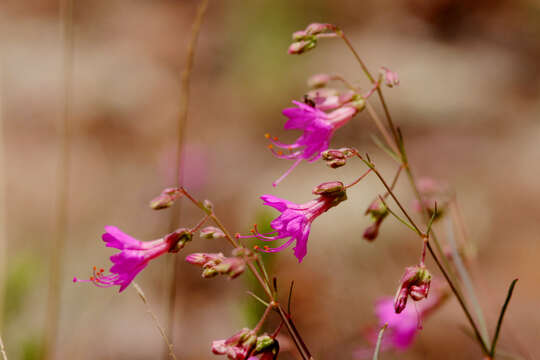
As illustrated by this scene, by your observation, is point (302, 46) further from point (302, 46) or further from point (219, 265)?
point (219, 265)

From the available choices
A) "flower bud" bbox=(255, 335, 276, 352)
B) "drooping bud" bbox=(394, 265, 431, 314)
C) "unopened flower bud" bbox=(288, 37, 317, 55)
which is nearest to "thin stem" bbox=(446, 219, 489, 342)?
"drooping bud" bbox=(394, 265, 431, 314)

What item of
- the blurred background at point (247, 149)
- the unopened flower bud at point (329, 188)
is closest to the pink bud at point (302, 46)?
the unopened flower bud at point (329, 188)

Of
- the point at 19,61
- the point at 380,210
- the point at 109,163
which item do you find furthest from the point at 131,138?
the point at 380,210

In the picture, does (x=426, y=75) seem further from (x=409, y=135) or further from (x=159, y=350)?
(x=159, y=350)

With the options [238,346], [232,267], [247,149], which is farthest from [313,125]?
[247,149]

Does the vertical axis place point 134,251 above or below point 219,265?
below
